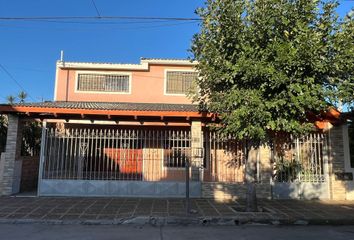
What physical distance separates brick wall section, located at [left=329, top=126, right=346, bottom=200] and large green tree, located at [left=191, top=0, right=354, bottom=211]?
425 cm

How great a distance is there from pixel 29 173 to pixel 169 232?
862cm

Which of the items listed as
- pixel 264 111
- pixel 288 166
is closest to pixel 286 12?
pixel 264 111

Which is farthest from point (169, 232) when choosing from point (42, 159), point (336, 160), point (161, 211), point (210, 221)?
point (336, 160)

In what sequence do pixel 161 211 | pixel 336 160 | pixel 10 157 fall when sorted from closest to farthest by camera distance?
pixel 161 211, pixel 10 157, pixel 336 160

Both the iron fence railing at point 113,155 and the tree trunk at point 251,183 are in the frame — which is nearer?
the tree trunk at point 251,183

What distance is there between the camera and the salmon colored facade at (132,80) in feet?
54.1

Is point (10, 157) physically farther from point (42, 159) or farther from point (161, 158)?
point (161, 158)

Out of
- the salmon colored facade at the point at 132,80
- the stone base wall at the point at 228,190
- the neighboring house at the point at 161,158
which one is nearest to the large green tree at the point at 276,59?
the neighboring house at the point at 161,158

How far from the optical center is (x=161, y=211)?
9422mm

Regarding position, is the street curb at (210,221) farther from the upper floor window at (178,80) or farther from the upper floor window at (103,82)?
the upper floor window at (103,82)

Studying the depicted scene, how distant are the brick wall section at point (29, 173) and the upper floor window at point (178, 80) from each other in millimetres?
6989

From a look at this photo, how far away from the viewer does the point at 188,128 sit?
14.0 metres

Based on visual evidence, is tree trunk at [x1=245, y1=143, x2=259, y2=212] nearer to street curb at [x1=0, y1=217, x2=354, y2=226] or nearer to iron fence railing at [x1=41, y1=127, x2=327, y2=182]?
street curb at [x1=0, y1=217, x2=354, y2=226]

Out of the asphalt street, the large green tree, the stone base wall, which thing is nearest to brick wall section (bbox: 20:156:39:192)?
the asphalt street
